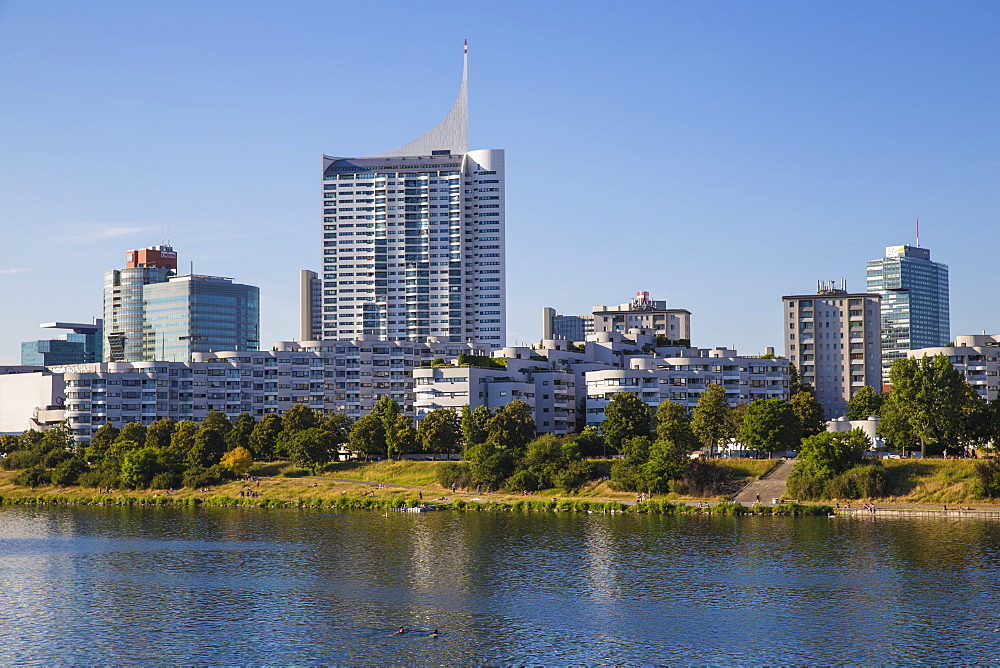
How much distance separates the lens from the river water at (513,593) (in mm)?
66438

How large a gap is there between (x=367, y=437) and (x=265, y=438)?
16.6 metres

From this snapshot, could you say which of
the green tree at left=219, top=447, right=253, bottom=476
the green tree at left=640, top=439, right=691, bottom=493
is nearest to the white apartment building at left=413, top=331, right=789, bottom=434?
the green tree at left=219, top=447, right=253, bottom=476

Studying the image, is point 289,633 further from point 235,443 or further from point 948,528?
point 235,443

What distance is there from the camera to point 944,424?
138m

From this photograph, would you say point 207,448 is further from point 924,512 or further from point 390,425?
point 924,512

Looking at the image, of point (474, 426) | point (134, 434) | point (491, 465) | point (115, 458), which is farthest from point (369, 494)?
point (134, 434)

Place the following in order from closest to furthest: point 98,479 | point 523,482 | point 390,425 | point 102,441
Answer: point 523,482, point 98,479, point 390,425, point 102,441

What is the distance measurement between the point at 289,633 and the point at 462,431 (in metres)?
99.5

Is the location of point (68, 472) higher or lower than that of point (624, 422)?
lower

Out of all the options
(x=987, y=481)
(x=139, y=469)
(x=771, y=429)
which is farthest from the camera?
(x=139, y=469)

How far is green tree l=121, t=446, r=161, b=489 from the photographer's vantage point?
166m

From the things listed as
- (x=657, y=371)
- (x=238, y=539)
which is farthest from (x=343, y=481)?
(x=657, y=371)

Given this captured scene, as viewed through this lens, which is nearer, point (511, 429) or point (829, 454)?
point (829, 454)

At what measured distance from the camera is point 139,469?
166 metres
